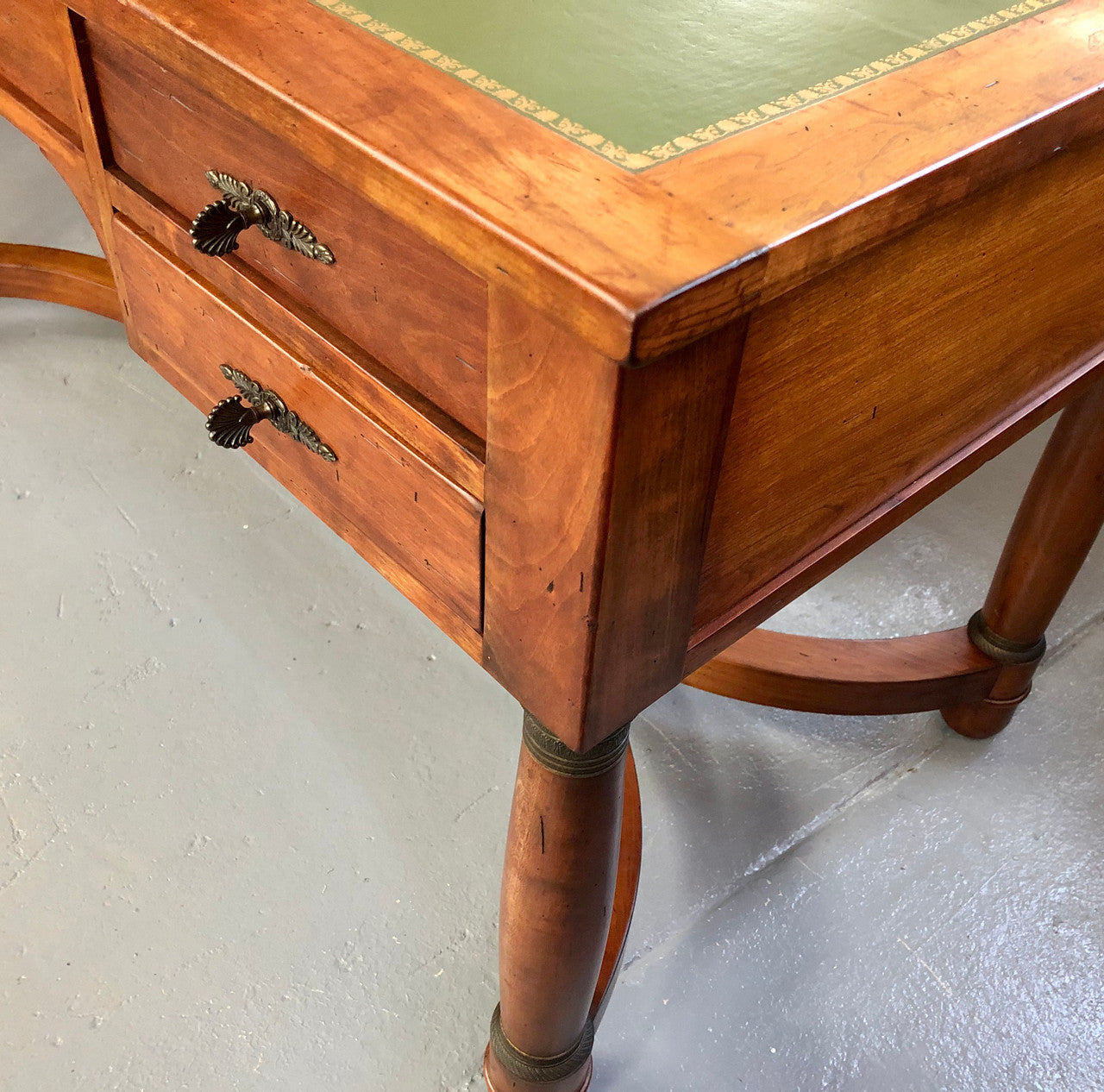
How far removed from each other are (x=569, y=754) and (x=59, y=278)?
1.44 m

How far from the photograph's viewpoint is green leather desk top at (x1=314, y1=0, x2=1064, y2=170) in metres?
0.48

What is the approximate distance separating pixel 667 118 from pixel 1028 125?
16cm

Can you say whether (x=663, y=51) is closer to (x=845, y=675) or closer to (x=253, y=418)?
(x=253, y=418)

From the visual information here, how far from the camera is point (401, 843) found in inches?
44.4

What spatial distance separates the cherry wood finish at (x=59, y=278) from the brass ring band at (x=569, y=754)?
130cm

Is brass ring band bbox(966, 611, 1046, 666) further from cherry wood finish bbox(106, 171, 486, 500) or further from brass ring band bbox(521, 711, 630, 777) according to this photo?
cherry wood finish bbox(106, 171, 486, 500)

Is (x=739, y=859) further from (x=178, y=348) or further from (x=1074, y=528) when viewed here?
(x=178, y=348)

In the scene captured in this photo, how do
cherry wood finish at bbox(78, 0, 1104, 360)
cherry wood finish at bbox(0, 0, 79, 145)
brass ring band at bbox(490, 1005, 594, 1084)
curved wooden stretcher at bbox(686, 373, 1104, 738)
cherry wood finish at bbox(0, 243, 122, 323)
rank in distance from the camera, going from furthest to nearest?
cherry wood finish at bbox(0, 243, 122, 323)
curved wooden stretcher at bbox(686, 373, 1104, 738)
brass ring band at bbox(490, 1005, 594, 1084)
cherry wood finish at bbox(0, 0, 79, 145)
cherry wood finish at bbox(78, 0, 1104, 360)

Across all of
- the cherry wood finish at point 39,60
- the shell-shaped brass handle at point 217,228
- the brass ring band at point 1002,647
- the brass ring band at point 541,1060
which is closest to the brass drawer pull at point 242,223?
the shell-shaped brass handle at point 217,228

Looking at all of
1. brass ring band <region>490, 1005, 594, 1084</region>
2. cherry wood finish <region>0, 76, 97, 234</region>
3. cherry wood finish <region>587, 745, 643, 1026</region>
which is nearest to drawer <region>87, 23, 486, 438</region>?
cherry wood finish <region>0, 76, 97, 234</region>

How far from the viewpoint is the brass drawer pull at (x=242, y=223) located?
1.84 ft

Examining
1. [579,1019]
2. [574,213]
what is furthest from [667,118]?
[579,1019]

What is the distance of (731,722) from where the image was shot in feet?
4.20

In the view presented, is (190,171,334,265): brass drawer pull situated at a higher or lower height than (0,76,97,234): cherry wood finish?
higher
